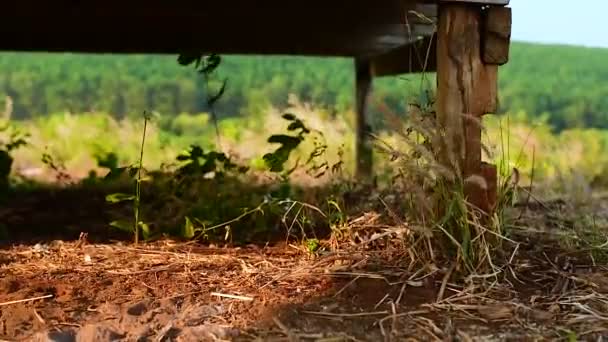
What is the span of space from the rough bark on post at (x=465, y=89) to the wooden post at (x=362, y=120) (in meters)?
3.04

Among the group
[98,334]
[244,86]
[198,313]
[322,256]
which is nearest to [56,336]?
[98,334]

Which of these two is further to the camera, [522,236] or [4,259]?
[522,236]

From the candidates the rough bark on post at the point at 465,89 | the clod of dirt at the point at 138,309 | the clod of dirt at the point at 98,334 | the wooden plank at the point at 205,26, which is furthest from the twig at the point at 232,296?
the wooden plank at the point at 205,26

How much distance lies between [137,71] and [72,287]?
286 inches

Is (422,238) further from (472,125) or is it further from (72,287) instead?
(72,287)

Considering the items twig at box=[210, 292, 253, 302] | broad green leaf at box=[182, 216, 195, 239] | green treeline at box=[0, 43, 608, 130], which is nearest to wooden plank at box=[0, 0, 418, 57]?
broad green leaf at box=[182, 216, 195, 239]

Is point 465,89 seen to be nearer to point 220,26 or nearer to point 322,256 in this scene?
point 322,256

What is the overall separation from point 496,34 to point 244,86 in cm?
660

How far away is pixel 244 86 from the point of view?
9.06 meters

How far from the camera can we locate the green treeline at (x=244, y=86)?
858 centimetres

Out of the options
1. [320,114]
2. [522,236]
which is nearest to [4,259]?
[522,236]

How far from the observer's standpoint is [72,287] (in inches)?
95.3

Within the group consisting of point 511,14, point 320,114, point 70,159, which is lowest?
point 70,159

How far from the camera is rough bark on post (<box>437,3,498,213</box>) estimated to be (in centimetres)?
262
